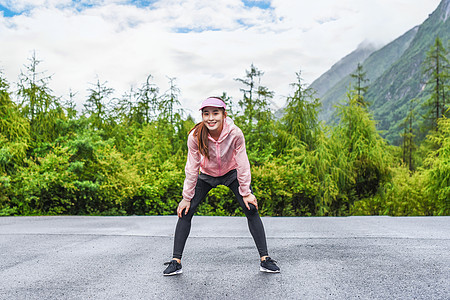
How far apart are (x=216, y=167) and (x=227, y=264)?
1159mm

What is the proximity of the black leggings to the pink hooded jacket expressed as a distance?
10 cm

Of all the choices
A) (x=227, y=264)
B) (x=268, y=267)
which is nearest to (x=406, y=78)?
(x=227, y=264)

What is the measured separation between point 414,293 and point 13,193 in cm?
1015

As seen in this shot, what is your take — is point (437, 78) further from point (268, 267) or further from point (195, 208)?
point (195, 208)

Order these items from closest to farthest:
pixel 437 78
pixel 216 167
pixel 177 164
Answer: pixel 216 167, pixel 177 164, pixel 437 78

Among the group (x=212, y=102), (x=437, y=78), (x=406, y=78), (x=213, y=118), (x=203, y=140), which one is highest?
(x=406, y=78)

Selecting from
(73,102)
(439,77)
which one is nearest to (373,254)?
(73,102)

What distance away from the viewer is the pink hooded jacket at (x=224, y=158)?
12.3ft

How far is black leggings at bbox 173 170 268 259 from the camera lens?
153 inches

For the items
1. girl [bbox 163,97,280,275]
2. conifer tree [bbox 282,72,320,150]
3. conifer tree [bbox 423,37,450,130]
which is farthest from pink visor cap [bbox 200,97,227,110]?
conifer tree [bbox 423,37,450,130]

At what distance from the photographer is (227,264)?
14.0 ft

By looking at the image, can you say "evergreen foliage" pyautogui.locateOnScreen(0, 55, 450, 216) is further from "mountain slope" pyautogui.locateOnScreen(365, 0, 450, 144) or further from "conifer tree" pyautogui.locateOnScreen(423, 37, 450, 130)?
"mountain slope" pyautogui.locateOnScreen(365, 0, 450, 144)

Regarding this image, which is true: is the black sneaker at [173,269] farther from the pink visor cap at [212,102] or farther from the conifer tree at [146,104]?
the conifer tree at [146,104]

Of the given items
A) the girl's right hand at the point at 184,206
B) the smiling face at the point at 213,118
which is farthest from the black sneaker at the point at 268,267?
the smiling face at the point at 213,118
